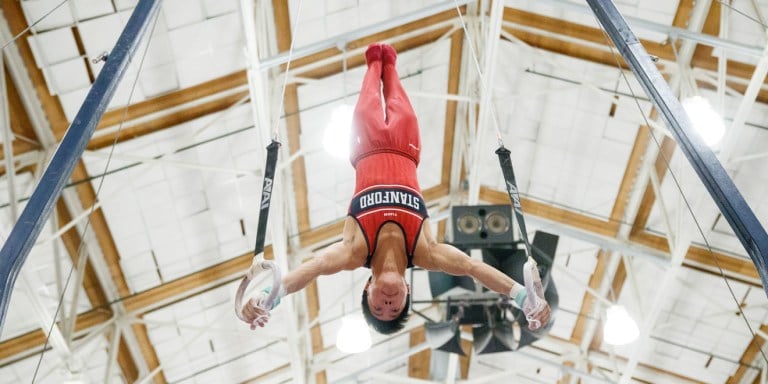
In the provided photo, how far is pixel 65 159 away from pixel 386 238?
1.92 meters

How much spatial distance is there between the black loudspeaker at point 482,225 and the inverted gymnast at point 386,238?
132 inches

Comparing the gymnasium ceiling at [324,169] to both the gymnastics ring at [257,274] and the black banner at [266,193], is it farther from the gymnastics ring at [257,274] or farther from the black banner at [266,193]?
the gymnastics ring at [257,274]

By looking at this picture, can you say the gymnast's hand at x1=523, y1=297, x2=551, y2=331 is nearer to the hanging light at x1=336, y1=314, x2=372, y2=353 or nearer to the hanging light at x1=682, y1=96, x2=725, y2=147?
A: the hanging light at x1=682, y1=96, x2=725, y2=147

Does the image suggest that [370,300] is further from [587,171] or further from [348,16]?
[587,171]

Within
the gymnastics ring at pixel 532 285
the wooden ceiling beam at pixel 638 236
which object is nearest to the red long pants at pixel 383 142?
the gymnastics ring at pixel 532 285

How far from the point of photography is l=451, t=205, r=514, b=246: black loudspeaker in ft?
27.3

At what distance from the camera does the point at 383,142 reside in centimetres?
500

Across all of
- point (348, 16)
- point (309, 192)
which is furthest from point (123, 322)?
point (348, 16)

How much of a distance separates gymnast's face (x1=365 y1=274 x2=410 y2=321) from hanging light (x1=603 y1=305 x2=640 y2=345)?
5.99 meters

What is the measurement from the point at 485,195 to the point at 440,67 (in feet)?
8.64

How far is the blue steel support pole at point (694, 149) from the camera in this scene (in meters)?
3.82

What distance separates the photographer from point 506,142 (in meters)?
11.1

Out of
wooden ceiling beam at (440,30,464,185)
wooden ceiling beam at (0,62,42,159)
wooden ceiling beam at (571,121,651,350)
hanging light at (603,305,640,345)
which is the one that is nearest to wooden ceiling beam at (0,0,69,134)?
wooden ceiling beam at (0,62,42,159)

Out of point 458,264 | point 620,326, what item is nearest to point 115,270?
point 458,264
